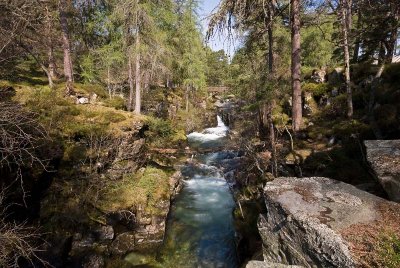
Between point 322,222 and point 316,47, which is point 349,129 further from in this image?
point 316,47

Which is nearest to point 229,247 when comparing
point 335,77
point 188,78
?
point 335,77

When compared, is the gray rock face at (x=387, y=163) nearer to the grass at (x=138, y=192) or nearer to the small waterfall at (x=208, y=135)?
the grass at (x=138, y=192)

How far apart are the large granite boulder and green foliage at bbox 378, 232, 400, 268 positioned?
11 centimetres

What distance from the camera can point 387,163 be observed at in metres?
6.12

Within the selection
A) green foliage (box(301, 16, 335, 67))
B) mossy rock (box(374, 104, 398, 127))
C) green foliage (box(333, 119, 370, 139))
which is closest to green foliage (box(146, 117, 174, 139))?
green foliage (box(333, 119, 370, 139))

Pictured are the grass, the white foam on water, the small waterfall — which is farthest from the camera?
the white foam on water

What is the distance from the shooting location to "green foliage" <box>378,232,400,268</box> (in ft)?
13.3

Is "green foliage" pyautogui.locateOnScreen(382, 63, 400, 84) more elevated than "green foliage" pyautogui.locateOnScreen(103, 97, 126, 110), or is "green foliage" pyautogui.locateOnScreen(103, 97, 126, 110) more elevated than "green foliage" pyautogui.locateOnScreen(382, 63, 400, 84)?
"green foliage" pyautogui.locateOnScreen(382, 63, 400, 84)

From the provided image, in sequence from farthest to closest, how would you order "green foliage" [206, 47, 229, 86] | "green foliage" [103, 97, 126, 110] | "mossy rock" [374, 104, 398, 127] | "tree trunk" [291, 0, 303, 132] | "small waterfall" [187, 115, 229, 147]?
"green foliage" [206, 47, 229, 86], "small waterfall" [187, 115, 229, 147], "green foliage" [103, 97, 126, 110], "tree trunk" [291, 0, 303, 132], "mossy rock" [374, 104, 398, 127]

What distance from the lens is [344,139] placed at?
10.2 meters

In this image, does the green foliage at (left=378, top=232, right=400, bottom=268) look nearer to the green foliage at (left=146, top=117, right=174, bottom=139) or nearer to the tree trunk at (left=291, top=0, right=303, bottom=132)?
the tree trunk at (left=291, top=0, right=303, bottom=132)

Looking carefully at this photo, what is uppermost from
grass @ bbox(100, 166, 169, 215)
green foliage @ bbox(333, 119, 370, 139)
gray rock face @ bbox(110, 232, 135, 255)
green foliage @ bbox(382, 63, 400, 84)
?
green foliage @ bbox(382, 63, 400, 84)

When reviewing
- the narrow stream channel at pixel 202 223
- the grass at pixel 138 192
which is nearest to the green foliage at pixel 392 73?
the narrow stream channel at pixel 202 223

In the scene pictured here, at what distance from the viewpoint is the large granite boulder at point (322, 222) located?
4.61m
